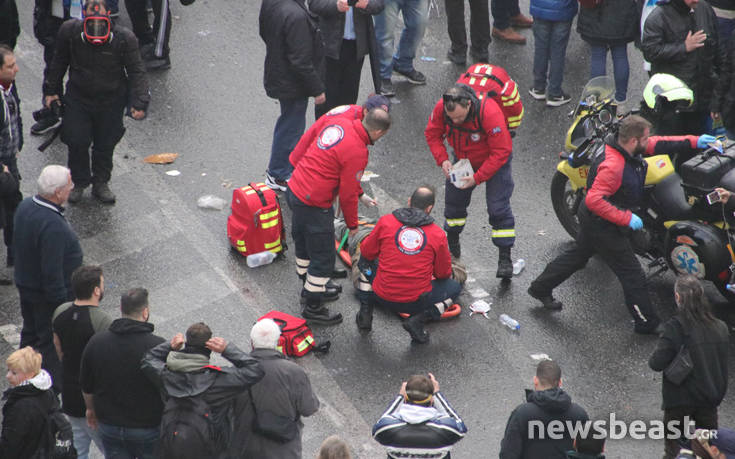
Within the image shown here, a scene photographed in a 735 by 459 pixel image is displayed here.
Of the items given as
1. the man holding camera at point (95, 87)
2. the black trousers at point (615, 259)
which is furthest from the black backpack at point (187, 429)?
the man holding camera at point (95, 87)

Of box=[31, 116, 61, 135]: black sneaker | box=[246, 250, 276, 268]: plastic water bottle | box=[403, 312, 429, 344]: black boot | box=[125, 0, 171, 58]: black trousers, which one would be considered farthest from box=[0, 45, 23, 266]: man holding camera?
box=[403, 312, 429, 344]: black boot

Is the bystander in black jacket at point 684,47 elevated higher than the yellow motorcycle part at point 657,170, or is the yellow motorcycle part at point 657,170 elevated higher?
the bystander in black jacket at point 684,47

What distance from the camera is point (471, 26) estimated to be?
11688 mm

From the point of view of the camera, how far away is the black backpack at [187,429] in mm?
5164

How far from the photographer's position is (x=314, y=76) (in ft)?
29.5

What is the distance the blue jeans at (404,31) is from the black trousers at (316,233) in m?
3.81

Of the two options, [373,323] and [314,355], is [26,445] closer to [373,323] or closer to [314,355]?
[314,355]

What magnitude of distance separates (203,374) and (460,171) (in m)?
3.59

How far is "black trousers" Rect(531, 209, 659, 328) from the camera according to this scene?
292 inches

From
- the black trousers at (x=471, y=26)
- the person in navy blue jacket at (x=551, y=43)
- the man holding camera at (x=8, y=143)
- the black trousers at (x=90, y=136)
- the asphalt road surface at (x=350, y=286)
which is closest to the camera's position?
the asphalt road surface at (x=350, y=286)

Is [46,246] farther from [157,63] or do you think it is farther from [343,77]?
[157,63]

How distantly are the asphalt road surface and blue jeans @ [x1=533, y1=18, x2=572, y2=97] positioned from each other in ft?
1.03

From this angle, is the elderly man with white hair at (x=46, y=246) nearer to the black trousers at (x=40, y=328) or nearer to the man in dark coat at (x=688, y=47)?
the black trousers at (x=40, y=328)

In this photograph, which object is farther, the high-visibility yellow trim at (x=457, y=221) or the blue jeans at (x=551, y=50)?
the blue jeans at (x=551, y=50)
